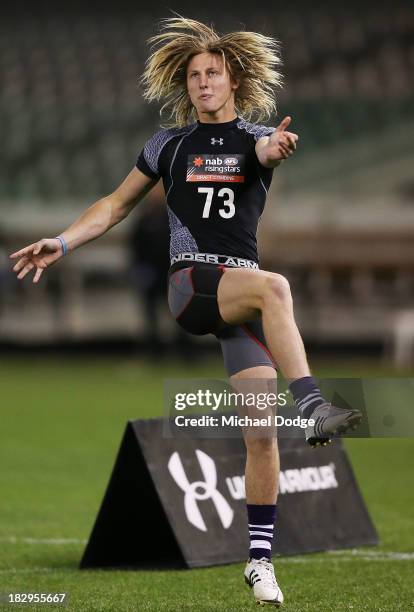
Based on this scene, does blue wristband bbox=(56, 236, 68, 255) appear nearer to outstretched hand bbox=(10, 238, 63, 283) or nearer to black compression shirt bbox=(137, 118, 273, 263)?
outstretched hand bbox=(10, 238, 63, 283)

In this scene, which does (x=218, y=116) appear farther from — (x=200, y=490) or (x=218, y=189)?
(x=200, y=490)

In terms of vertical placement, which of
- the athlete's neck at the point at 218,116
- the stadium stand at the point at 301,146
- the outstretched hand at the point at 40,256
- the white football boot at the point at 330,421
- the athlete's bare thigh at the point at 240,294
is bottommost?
the stadium stand at the point at 301,146

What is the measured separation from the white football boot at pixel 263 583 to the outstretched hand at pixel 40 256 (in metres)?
1.41

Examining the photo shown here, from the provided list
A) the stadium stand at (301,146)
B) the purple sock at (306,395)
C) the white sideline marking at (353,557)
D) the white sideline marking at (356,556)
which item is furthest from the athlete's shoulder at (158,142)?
the stadium stand at (301,146)

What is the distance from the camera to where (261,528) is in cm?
490

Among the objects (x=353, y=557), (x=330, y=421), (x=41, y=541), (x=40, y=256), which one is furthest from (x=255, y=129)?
(x=41, y=541)

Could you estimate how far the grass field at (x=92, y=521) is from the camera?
16.9 ft

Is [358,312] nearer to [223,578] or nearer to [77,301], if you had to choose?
[77,301]

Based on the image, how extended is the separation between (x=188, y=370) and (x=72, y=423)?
16.4 feet

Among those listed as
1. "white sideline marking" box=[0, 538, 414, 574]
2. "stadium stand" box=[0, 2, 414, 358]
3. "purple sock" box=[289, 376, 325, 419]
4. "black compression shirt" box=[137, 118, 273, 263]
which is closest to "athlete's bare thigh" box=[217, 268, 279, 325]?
"black compression shirt" box=[137, 118, 273, 263]

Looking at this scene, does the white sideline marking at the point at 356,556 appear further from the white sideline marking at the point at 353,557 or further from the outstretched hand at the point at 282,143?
the outstretched hand at the point at 282,143

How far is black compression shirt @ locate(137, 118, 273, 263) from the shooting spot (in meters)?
4.97

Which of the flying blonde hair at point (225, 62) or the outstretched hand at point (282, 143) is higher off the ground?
the flying blonde hair at point (225, 62)

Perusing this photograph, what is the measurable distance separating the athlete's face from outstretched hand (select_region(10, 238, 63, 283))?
79 cm
